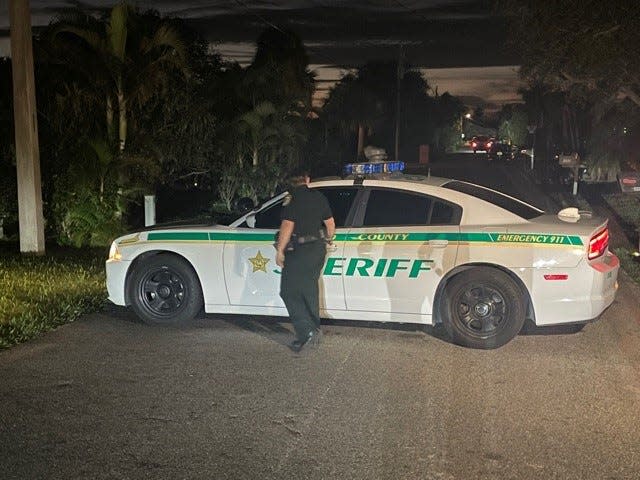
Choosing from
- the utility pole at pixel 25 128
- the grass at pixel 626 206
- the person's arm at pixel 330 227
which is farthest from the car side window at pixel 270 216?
the grass at pixel 626 206

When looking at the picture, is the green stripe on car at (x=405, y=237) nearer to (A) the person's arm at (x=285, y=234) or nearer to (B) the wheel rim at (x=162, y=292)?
(B) the wheel rim at (x=162, y=292)

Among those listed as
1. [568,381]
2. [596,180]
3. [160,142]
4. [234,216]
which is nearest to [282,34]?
[596,180]

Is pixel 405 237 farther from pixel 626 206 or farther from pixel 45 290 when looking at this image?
pixel 626 206

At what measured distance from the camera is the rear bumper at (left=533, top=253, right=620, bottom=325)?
6.91m

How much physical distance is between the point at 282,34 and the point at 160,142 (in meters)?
14.1

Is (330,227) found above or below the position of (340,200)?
below

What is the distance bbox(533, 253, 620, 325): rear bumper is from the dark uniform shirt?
1.94m

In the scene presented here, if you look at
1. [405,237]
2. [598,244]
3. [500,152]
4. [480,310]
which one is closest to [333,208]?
[405,237]

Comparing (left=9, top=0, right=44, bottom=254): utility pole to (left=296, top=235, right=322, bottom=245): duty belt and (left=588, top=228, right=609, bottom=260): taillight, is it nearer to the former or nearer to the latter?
(left=296, top=235, right=322, bottom=245): duty belt

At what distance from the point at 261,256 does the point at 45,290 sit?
10.6 ft

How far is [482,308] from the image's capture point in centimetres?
714

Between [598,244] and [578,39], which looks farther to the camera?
[578,39]

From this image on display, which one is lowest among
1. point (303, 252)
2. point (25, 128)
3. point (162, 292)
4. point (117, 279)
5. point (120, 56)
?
point (162, 292)

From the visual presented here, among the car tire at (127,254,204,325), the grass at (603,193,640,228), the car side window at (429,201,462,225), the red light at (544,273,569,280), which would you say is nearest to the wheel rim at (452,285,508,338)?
the red light at (544,273,569,280)
